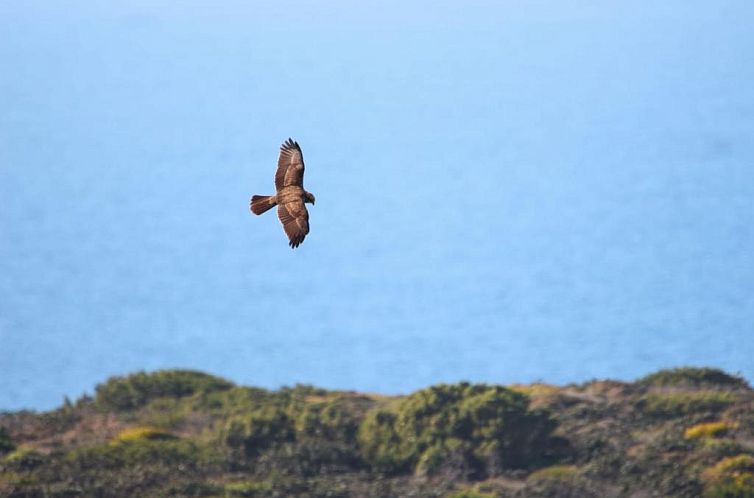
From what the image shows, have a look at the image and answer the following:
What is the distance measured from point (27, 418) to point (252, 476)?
29.1 ft

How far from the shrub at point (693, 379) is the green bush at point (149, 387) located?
1244 cm

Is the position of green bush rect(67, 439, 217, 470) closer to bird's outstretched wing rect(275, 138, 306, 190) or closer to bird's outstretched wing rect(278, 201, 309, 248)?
bird's outstretched wing rect(275, 138, 306, 190)

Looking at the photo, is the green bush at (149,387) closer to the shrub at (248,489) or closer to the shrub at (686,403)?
the shrub at (248,489)

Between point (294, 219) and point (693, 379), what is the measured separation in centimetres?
2624

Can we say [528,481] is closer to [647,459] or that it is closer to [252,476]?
[647,459]

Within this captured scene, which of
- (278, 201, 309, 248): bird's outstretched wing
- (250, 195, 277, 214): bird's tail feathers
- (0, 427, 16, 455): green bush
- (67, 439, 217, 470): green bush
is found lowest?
(278, 201, 309, 248): bird's outstretched wing

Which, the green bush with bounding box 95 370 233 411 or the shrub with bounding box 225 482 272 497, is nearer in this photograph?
the shrub with bounding box 225 482 272 497

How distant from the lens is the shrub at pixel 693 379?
48.7 metres

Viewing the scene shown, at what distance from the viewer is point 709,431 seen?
143ft

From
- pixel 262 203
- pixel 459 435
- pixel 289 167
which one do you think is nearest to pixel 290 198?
pixel 262 203

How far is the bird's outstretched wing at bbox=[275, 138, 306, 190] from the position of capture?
26016 millimetres

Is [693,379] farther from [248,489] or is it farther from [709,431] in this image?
[248,489]

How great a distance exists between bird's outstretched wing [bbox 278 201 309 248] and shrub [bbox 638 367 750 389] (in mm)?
25338

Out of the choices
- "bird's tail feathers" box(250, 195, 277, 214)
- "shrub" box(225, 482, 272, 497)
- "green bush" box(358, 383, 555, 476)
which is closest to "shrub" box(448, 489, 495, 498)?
"green bush" box(358, 383, 555, 476)
